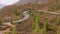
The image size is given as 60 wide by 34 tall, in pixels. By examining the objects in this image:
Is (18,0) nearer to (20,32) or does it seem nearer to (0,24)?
(0,24)

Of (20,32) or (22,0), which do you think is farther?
(22,0)

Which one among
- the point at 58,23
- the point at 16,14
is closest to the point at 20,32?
the point at 58,23

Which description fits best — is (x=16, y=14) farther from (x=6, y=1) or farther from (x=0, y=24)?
(x=6, y=1)

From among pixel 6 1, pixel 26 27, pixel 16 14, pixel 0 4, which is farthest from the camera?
pixel 6 1

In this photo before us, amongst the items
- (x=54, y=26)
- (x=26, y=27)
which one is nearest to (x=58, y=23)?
(x=54, y=26)

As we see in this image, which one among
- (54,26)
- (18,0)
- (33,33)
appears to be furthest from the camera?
(18,0)

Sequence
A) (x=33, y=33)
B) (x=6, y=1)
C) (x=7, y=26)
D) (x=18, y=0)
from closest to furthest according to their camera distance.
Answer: (x=33, y=33)
(x=7, y=26)
(x=6, y=1)
(x=18, y=0)

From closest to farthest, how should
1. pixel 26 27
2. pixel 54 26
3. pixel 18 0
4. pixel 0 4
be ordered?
pixel 54 26
pixel 26 27
pixel 0 4
pixel 18 0

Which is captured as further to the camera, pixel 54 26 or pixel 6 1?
pixel 6 1
